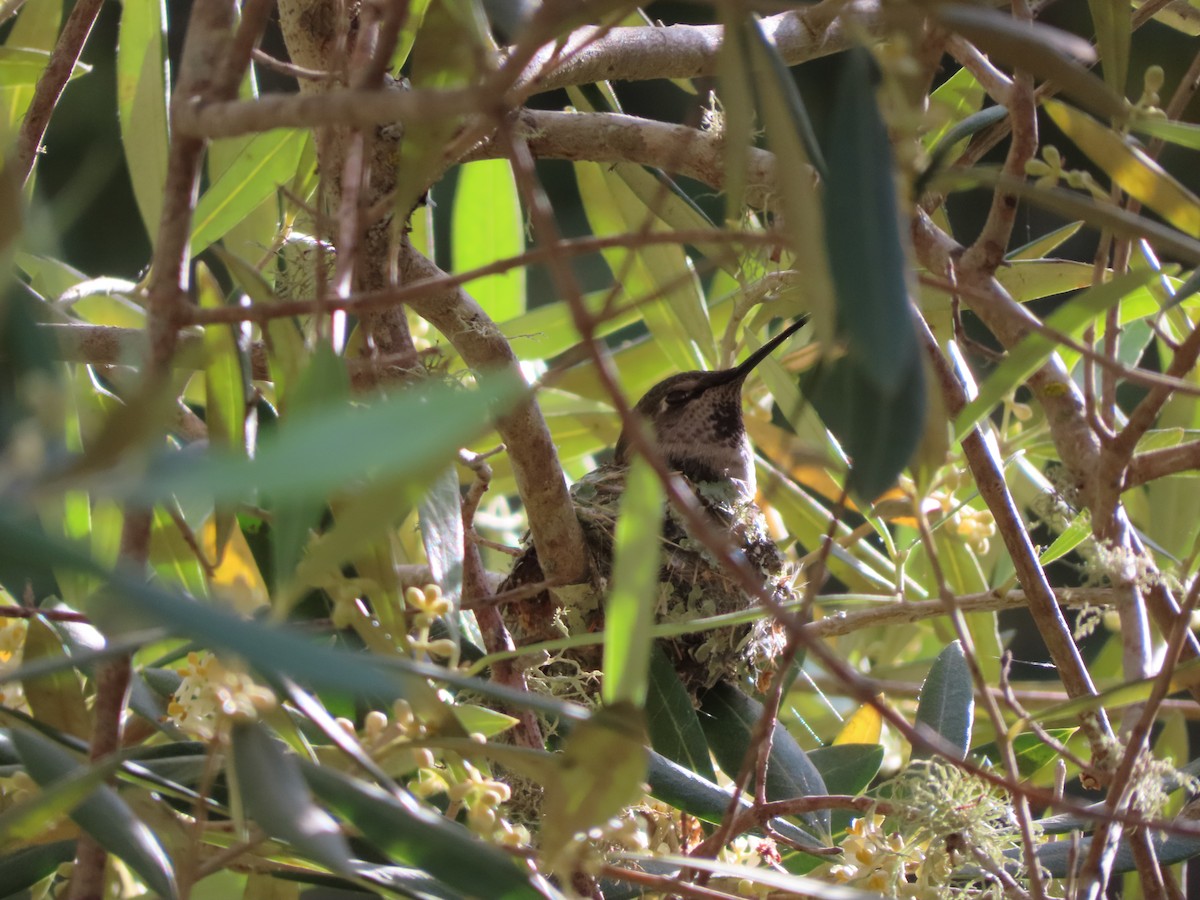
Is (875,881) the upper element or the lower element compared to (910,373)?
lower

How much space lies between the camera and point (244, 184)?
1.50m

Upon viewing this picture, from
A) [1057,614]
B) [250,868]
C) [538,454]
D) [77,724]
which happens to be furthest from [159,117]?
[1057,614]

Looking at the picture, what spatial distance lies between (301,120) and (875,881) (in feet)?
2.39

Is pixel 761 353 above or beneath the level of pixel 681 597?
above

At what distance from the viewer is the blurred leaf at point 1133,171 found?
0.76 meters

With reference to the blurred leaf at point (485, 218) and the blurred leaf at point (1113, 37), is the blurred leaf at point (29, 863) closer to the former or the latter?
the blurred leaf at point (1113, 37)

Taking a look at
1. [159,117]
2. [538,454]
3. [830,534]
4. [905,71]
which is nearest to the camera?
[905,71]

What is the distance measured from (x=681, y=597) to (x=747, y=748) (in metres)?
0.58

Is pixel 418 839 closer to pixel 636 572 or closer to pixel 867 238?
pixel 636 572

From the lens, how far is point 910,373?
568 millimetres

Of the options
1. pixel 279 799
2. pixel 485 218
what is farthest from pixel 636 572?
pixel 485 218

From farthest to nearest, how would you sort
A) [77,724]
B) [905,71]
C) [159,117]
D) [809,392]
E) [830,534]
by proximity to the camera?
[159,117] < [77,724] < [809,392] < [830,534] < [905,71]

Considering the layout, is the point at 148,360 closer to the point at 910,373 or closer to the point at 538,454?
the point at 910,373

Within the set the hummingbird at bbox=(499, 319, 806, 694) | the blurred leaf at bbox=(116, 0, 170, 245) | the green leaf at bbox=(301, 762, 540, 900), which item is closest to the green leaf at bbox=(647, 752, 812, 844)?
the green leaf at bbox=(301, 762, 540, 900)
